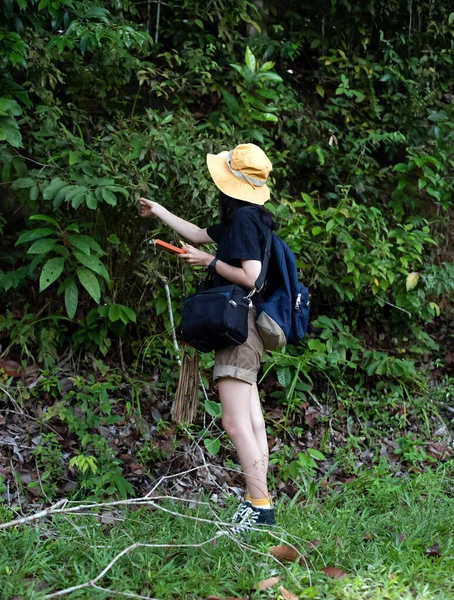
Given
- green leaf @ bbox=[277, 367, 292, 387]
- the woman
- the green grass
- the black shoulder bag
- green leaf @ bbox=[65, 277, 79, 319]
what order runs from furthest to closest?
green leaf @ bbox=[277, 367, 292, 387], green leaf @ bbox=[65, 277, 79, 319], the woman, the black shoulder bag, the green grass

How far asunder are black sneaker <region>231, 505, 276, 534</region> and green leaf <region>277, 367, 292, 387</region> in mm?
1729

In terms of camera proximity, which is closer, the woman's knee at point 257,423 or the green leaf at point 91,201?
the woman's knee at point 257,423

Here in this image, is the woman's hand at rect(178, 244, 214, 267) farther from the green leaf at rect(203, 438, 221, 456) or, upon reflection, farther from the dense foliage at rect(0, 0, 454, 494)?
the green leaf at rect(203, 438, 221, 456)

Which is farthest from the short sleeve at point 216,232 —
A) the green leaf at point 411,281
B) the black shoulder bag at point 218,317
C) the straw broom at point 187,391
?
the green leaf at point 411,281

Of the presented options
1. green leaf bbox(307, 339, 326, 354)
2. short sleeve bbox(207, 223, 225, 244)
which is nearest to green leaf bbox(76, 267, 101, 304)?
short sleeve bbox(207, 223, 225, 244)

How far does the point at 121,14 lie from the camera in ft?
18.3

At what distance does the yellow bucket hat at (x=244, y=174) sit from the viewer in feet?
12.1

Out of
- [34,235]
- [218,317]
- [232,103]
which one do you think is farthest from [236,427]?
[232,103]

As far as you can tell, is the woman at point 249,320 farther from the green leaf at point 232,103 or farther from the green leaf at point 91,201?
the green leaf at point 232,103

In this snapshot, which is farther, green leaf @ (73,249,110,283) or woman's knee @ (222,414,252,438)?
green leaf @ (73,249,110,283)

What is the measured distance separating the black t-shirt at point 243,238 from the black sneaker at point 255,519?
1.16 m

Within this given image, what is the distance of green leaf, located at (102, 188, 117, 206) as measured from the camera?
4.37 meters

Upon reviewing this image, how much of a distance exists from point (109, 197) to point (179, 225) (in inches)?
23.1

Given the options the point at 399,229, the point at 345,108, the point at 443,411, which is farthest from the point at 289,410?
the point at 345,108
